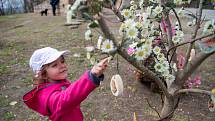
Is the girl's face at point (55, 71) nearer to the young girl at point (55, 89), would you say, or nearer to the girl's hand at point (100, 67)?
the young girl at point (55, 89)

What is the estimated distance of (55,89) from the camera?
1.67 meters

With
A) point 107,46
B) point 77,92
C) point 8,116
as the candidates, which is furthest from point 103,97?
point 107,46

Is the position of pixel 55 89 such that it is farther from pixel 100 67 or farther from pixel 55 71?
pixel 100 67

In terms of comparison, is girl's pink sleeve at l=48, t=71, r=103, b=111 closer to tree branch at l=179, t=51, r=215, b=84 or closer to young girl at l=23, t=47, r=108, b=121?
young girl at l=23, t=47, r=108, b=121

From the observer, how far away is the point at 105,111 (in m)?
3.73

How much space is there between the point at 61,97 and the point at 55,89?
192 mm

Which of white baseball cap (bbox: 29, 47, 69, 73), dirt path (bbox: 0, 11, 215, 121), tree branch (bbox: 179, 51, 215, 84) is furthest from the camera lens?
dirt path (bbox: 0, 11, 215, 121)

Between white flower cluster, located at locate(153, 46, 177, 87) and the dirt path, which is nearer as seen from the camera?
white flower cluster, located at locate(153, 46, 177, 87)

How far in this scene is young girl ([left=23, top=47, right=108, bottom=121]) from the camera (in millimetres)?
1440

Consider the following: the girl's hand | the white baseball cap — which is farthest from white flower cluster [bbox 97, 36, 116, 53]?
the white baseball cap

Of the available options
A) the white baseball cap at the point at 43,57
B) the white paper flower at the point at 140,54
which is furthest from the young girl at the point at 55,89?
the white paper flower at the point at 140,54

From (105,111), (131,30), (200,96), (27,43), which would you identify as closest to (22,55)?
(27,43)

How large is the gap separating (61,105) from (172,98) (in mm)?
771

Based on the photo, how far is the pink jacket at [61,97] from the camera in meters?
1.44
